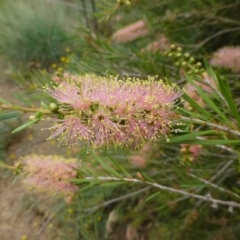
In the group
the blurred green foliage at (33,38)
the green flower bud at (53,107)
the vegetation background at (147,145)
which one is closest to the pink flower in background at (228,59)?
the vegetation background at (147,145)

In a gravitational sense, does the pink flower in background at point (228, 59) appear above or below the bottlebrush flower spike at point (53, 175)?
above

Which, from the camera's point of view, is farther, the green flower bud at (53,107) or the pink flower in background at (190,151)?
the pink flower in background at (190,151)

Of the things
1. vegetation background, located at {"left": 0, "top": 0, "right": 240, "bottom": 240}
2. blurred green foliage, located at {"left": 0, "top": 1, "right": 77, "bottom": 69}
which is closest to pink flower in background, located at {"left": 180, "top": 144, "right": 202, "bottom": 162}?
vegetation background, located at {"left": 0, "top": 0, "right": 240, "bottom": 240}

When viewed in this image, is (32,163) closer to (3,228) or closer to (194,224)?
(194,224)

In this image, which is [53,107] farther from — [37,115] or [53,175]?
[53,175]

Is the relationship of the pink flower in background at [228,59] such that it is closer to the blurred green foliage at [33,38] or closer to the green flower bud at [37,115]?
the green flower bud at [37,115]

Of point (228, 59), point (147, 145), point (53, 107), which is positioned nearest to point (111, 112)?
point (53, 107)

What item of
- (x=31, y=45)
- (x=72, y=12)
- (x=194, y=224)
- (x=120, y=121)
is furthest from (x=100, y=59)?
(x=72, y=12)
